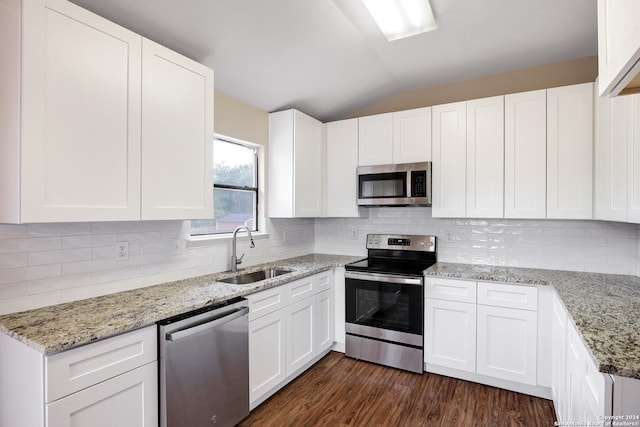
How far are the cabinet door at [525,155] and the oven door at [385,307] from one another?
103cm

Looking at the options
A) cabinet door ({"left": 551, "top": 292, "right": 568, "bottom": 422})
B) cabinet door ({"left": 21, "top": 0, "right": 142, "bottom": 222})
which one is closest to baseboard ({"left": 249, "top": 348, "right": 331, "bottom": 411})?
cabinet door ({"left": 21, "top": 0, "right": 142, "bottom": 222})

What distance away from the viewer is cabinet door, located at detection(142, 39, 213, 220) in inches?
74.2

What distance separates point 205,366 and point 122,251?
2.85ft

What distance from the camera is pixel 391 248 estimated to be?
11.6 ft

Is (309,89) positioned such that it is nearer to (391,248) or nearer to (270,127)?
(270,127)

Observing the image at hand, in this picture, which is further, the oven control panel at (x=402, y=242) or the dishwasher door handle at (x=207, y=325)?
the oven control panel at (x=402, y=242)

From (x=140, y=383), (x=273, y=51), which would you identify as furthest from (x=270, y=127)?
(x=140, y=383)

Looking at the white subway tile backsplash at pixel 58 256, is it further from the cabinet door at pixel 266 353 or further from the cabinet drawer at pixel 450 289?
the cabinet drawer at pixel 450 289

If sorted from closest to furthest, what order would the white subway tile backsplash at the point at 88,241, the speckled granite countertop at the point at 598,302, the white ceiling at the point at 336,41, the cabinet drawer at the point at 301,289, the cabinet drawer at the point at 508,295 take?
1. the speckled granite countertop at the point at 598,302
2. the white subway tile backsplash at the point at 88,241
3. the white ceiling at the point at 336,41
4. the cabinet drawer at the point at 508,295
5. the cabinet drawer at the point at 301,289

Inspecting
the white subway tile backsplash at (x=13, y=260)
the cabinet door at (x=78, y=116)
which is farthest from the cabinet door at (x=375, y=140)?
the white subway tile backsplash at (x=13, y=260)

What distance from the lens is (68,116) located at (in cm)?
154

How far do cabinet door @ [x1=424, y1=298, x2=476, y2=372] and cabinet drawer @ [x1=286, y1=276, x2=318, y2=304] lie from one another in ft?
3.14

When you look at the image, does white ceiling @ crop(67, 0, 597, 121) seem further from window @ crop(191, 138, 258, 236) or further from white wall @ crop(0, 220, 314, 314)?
white wall @ crop(0, 220, 314, 314)

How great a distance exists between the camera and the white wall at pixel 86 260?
1660 millimetres
